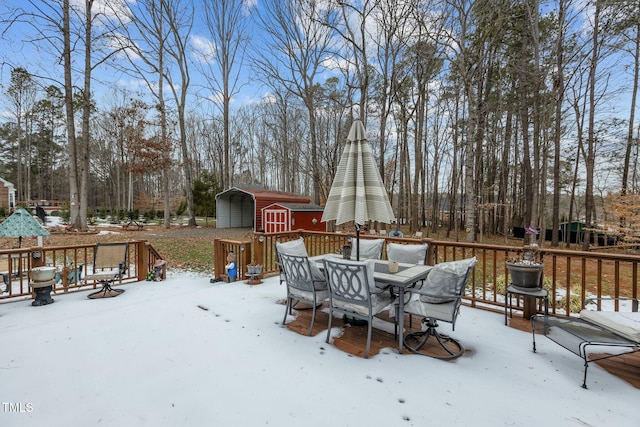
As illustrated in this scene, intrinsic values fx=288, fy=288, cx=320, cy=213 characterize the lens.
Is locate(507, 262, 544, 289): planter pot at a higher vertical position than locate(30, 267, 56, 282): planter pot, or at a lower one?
higher

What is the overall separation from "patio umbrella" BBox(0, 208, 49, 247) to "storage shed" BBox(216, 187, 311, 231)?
36.6 ft

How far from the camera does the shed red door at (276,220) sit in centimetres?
1501

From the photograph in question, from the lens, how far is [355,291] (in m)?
2.71

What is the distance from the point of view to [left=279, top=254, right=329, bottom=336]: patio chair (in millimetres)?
3029

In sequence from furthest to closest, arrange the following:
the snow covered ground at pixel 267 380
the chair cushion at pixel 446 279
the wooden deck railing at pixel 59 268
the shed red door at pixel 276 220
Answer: the shed red door at pixel 276 220 < the wooden deck railing at pixel 59 268 < the chair cushion at pixel 446 279 < the snow covered ground at pixel 267 380

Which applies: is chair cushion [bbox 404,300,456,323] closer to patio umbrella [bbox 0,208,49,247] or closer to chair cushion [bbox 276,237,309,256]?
chair cushion [bbox 276,237,309,256]

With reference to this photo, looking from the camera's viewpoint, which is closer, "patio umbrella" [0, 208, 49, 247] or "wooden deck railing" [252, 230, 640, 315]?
"wooden deck railing" [252, 230, 640, 315]

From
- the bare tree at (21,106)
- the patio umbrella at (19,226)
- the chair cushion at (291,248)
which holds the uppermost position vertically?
the bare tree at (21,106)

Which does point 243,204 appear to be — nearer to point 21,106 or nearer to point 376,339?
point 376,339

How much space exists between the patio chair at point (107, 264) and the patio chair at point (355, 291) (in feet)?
11.6

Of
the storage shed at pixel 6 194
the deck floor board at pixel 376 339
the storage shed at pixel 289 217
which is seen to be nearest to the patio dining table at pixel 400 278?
the deck floor board at pixel 376 339

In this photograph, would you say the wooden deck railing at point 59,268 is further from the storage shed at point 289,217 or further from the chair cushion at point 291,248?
the storage shed at point 289,217

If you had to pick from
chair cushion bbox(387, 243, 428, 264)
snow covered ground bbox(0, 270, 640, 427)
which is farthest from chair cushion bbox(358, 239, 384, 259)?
snow covered ground bbox(0, 270, 640, 427)

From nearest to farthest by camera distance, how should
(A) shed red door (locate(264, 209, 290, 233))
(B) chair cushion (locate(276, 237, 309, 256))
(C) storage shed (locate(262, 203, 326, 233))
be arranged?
(B) chair cushion (locate(276, 237, 309, 256)) → (C) storage shed (locate(262, 203, 326, 233)) → (A) shed red door (locate(264, 209, 290, 233))
